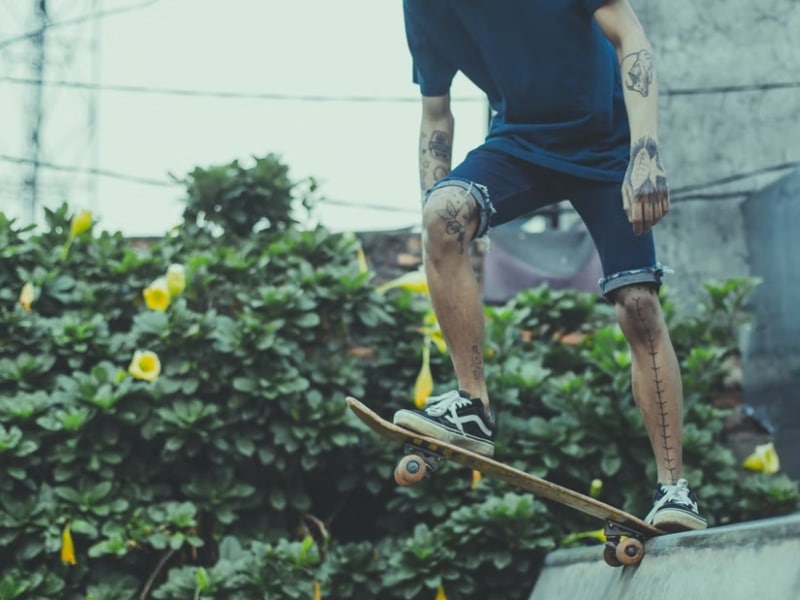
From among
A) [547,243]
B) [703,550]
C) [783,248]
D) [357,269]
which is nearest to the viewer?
[703,550]

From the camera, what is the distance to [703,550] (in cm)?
291

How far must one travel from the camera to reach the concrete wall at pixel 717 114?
694cm

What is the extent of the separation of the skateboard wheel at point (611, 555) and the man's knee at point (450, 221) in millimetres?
877

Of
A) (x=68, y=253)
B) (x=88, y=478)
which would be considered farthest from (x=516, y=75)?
(x=68, y=253)

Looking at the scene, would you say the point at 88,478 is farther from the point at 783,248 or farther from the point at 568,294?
the point at 783,248

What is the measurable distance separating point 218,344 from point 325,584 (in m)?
1.11

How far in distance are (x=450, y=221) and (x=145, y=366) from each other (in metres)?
2.35

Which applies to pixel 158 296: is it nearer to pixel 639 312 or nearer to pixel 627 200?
pixel 639 312

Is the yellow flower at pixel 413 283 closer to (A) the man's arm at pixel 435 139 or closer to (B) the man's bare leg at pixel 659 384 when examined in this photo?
(A) the man's arm at pixel 435 139

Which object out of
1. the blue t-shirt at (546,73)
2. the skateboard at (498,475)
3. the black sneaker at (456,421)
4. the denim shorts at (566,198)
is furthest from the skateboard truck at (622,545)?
the blue t-shirt at (546,73)

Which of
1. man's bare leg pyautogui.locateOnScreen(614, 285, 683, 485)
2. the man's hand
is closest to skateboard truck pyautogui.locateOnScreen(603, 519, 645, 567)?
man's bare leg pyautogui.locateOnScreen(614, 285, 683, 485)

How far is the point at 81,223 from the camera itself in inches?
238

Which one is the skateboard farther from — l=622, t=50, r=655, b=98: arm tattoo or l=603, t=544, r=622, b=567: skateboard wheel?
l=622, t=50, r=655, b=98: arm tattoo

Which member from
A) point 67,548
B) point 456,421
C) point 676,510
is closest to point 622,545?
point 676,510
